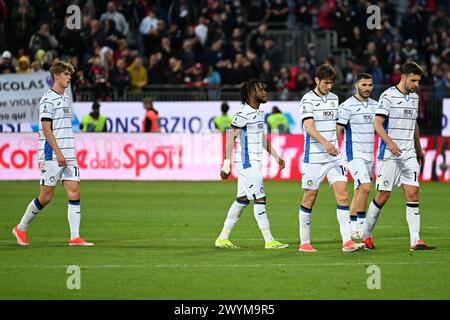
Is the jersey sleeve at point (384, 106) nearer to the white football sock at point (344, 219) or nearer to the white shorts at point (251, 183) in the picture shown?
the white football sock at point (344, 219)

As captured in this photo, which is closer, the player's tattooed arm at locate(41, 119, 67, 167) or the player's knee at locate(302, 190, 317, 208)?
the player's knee at locate(302, 190, 317, 208)

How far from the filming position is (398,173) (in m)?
15.3

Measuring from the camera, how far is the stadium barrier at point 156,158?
1146 inches

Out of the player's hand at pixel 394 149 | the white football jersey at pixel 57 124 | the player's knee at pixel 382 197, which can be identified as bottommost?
the player's knee at pixel 382 197

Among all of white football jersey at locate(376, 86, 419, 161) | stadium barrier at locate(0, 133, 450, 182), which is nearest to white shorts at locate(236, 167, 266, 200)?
white football jersey at locate(376, 86, 419, 161)

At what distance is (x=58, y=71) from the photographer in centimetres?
1530

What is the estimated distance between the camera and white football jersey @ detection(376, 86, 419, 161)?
50.0 ft

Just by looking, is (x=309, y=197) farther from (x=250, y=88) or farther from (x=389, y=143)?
(x=250, y=88)

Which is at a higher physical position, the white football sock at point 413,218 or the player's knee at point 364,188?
the player's knee at point 364,188

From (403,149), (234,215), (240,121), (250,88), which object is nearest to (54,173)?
(234,215)

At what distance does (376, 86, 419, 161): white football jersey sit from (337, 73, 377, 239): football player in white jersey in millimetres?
1614

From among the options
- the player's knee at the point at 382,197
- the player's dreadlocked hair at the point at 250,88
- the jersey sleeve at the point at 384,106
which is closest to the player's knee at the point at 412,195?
the player's knee at the point at 382,197

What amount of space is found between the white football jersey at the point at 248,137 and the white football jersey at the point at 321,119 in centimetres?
71

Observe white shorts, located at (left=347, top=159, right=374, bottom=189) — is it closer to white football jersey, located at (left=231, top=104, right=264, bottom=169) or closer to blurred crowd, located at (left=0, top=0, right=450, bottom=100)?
white football jersey, located at (left=231, top=104, right=264, bottom=169)
